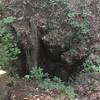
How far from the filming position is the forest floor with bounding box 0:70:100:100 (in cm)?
447

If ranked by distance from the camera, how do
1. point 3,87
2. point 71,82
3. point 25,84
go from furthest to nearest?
point 71,82
point 25,84
point 3,87

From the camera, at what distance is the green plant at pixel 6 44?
17.3 feet

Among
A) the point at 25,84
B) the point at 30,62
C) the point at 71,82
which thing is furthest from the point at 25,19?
the point at 71,82

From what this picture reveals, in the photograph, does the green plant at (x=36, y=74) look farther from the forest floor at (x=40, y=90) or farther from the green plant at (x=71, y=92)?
the green plant at (x=71, y=92)

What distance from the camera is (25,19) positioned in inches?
224

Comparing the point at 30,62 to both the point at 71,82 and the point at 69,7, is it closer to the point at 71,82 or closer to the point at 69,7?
the point at 71,82

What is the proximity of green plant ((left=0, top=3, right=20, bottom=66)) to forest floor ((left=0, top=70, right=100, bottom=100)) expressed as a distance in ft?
1.58

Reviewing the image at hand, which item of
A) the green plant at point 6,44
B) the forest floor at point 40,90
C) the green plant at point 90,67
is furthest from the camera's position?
the green plant at point 90,67

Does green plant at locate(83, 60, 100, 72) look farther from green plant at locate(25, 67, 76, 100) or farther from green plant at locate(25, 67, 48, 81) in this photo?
green plant at locate(25, 67, 48, 81)

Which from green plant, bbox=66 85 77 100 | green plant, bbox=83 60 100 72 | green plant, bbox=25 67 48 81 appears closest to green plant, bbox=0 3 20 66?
green plant, bbox=25 67 48 81

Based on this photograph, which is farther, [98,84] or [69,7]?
[98,84]

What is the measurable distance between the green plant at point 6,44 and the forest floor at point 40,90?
19.0 inches

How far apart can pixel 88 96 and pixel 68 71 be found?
69 cm

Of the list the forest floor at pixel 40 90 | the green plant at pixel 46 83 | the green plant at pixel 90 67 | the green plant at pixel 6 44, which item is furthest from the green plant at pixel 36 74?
the green plant at pixel 90 67
